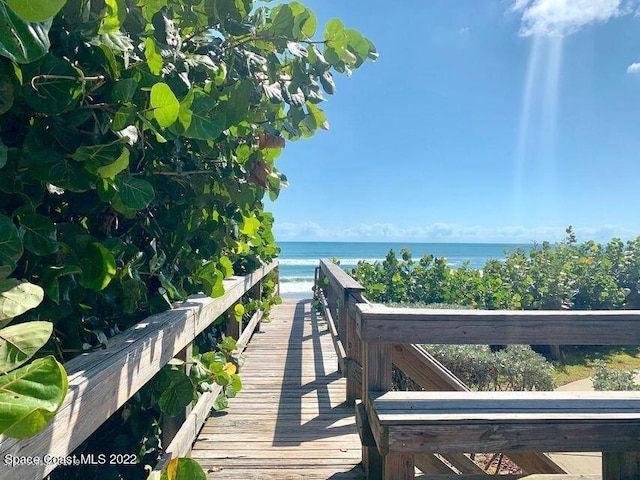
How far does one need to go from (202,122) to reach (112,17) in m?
0.30

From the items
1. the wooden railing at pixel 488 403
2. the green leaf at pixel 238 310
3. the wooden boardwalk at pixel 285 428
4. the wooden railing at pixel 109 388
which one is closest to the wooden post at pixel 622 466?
the wooden railing at pixel 488 403

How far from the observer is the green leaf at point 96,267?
3.29ft

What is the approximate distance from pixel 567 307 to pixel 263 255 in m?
6.22

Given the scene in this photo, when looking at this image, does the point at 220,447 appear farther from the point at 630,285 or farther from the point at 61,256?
the point at 630,285

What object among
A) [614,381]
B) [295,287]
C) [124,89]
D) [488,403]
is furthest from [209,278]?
[295,287]

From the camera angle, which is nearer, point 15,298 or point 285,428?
point 15,298

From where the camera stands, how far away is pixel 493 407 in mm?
1770

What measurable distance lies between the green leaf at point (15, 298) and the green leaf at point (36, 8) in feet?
1.55

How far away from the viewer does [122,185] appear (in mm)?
1001

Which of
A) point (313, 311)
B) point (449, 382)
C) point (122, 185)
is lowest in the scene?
point (313, 311)

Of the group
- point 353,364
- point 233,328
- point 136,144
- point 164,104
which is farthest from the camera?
point 233,328

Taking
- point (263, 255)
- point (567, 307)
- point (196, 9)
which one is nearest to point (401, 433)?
point (196, 9)

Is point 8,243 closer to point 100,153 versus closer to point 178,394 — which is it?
point 100,153

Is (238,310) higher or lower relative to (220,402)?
higher
